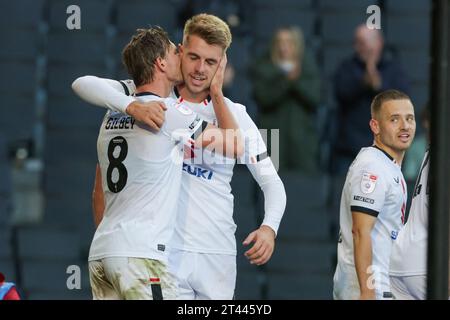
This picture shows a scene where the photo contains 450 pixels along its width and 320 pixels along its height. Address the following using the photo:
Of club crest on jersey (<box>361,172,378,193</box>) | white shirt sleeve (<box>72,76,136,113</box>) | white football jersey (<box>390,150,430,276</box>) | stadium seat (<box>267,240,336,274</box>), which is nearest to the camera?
white shirt sleeve (<box>72,76,136,113</box>)

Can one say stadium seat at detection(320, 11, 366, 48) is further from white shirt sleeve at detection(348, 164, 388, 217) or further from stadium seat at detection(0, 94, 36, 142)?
white shirt sleeve at detection(348, 164, 388, 217)

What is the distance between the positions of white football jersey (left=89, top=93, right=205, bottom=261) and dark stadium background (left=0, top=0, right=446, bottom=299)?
2.93 metres

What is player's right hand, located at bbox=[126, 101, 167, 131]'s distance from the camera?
4.23 metres

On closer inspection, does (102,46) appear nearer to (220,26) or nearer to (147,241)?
(220,26)

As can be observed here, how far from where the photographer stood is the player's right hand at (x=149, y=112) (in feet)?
13.9

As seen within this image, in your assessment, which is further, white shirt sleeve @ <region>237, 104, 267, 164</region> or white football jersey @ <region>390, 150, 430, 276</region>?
white football jersey @ <region>390, 150, 430, 276</region>

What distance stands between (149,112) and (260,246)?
674 mm

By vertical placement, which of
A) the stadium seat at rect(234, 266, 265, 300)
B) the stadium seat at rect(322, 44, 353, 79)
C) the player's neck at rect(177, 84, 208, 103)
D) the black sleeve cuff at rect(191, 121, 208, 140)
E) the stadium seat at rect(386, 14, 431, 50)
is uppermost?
the stadium seat at rect(386, 14, 431, 50)

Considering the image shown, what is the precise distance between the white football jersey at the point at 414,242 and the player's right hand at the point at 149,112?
1.37 meters

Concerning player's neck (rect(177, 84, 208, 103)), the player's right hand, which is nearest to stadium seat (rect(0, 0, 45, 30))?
player's neck (rect(177, 84, 208, 103))

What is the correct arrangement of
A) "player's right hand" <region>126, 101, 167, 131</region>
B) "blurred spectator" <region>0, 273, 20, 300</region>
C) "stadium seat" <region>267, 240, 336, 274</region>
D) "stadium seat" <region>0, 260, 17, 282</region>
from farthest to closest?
1. "stadium seat" <region>267, 240, 336, 274</region>
2. "stadium seat" <region>0, 260, 17, 282</region>
3. "blurred spectator" <region>0, 273, 20, 300</region>
4. "player's right hand" <region>126, 101, 167, 131</region>

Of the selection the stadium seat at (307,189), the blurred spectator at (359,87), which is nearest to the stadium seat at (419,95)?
the blurred spectator at (359,87)

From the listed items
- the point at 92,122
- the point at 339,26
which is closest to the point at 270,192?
the point at 92,122
